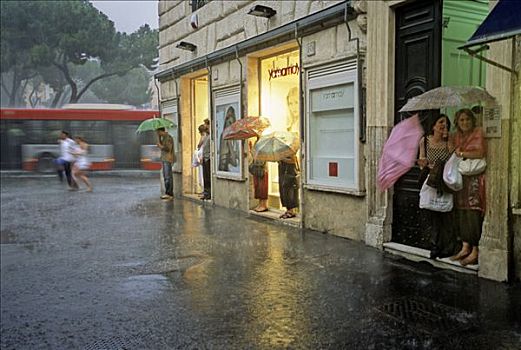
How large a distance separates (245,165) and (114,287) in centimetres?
594

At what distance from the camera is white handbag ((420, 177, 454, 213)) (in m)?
6.46

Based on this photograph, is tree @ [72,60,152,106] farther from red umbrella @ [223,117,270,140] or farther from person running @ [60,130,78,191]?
red umbrella @ [223,117,270,140]

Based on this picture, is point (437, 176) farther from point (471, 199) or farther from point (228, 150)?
point (228, 150)

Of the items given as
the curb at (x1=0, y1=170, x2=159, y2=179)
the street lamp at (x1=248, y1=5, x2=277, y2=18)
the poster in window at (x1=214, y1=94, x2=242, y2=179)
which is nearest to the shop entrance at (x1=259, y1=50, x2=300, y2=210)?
the poster in window at (x1=214, y1=94, x2=242, y2=179)

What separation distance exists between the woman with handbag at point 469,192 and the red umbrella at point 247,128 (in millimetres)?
4724

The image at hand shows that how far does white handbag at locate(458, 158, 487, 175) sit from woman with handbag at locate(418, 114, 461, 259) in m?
0.31

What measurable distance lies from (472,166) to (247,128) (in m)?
5.15

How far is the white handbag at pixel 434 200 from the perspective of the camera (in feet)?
21.2

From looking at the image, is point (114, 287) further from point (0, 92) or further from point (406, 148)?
Answer: point (0, 92)

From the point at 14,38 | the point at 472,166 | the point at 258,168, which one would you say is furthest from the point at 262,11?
the point at 14,38

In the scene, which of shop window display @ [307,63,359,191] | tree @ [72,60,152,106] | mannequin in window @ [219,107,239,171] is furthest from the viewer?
tree @ [72,60,152,106]

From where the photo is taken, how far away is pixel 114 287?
19.7 ft

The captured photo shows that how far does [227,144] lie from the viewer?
1248 cm

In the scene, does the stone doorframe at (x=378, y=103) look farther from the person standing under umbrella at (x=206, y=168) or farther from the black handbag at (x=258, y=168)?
the person standing under umbrella at (x=206, y=168)
